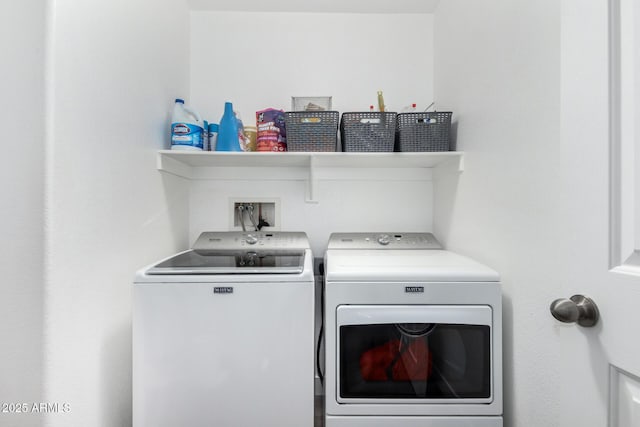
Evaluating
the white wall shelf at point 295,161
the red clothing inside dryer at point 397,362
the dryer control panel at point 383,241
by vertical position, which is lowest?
the red clothing inside dryer at point 397,362

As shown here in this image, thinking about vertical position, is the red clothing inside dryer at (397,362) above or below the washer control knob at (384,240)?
below

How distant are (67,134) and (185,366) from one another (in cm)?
91

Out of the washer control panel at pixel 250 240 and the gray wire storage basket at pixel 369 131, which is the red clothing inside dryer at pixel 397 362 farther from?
the gray wire storage basket at pixel 369 131

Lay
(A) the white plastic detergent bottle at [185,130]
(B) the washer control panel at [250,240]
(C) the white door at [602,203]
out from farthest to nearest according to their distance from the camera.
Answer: (B) the washer control panel at [250,240]
(A) the white plastic detergent bottle at [185,130]
(C) the white door at [602,203]

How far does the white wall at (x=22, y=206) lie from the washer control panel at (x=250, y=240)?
0.83 m

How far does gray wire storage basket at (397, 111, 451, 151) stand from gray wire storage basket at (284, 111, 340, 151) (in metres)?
0.38

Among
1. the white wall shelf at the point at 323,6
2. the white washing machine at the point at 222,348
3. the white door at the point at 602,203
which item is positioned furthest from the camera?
the white wall shelf at the point at 323,6

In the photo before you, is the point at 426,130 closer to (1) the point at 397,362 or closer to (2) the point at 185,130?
(1) the point at 397,362

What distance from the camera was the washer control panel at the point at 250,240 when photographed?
1.70 meters

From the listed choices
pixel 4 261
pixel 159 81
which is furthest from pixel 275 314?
pixel 159 81

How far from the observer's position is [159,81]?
1533 mm

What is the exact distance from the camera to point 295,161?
1733 millimetres

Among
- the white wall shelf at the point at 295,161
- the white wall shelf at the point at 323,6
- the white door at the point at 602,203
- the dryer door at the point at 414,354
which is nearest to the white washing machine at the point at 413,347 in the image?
the dryer door at the point at 414,354

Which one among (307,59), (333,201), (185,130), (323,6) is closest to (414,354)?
(333,201)
